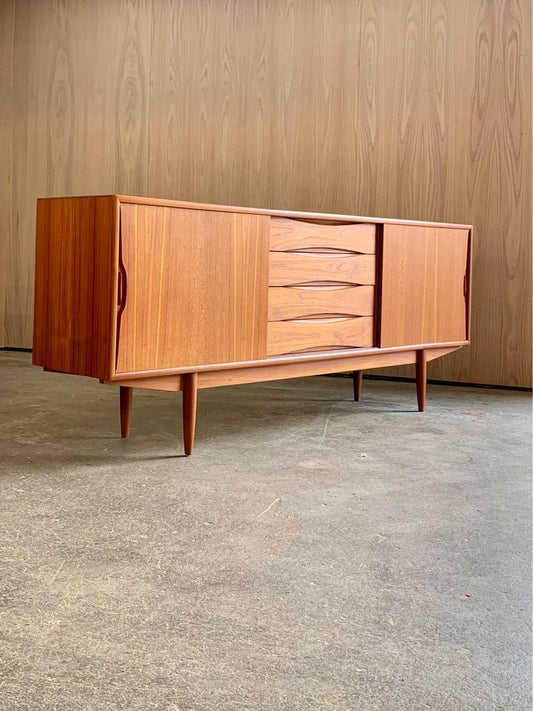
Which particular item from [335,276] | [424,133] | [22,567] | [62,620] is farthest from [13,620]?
[424,133]

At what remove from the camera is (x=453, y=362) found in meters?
4.38

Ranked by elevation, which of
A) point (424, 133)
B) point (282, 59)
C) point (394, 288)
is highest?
point (282, 59)

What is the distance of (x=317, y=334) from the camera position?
3.06 meters

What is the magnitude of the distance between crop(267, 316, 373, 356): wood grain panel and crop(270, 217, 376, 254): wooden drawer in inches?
10.1

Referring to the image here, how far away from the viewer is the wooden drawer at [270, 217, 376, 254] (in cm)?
290

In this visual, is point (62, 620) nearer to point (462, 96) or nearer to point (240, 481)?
point (240, 481)

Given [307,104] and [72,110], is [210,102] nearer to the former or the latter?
[307,104]

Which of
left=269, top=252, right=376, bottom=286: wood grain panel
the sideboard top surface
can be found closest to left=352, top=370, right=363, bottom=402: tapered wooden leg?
left=269, top=252, right=376, bottom=286: wood grain panel

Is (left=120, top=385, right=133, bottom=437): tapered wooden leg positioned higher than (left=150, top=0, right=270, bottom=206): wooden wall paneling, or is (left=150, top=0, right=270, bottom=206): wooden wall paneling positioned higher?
(left=150, top=0, right=270, bottom=206): wooden wall paneling

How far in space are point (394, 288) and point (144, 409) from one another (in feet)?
3.55

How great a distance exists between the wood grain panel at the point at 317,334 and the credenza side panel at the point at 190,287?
0.07 meters

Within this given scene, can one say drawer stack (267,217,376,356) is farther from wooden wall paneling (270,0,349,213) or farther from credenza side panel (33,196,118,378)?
wooden wall paneling (270,0,349,213)

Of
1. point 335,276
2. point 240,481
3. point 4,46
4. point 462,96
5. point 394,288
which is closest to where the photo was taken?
point 240,481

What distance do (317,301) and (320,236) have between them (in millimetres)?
225
